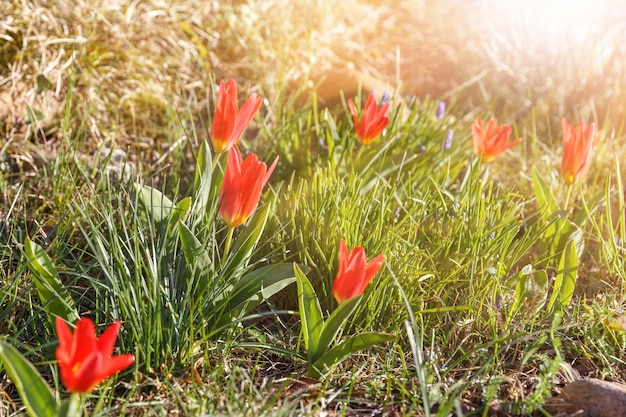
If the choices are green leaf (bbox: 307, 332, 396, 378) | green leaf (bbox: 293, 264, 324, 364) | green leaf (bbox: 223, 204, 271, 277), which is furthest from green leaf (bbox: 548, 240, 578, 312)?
green leaf (bbox: 223, 204, 271, 277)

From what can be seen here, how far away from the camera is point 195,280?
1.64 metres

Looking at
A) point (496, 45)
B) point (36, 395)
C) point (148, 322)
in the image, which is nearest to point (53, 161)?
point (148, 322)

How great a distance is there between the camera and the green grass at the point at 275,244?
4.96ft

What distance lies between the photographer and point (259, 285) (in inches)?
65.3

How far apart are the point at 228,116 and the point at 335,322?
22.7 inches

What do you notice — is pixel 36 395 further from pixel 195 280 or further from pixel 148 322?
pixel 195 280

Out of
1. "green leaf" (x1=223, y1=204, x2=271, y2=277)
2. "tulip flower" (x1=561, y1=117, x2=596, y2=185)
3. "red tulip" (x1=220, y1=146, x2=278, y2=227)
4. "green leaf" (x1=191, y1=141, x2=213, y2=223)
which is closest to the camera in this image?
"red tulip" (x1=220, y1=146, x2=278, y2=227)

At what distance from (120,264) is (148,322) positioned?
14 cm

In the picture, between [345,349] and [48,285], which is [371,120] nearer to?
[345,349]

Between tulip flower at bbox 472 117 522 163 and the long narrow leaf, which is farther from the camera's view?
tulip flower at bbox 472 117 522 163

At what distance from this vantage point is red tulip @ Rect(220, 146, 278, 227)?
4.95 ft

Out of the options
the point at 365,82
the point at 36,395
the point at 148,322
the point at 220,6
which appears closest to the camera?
the point at 36,395

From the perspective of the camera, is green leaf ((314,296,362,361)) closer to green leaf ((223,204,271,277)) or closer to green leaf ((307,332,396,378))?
green leaf ((307,332,396,378))

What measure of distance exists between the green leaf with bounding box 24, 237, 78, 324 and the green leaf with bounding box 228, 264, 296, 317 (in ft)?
1.26
